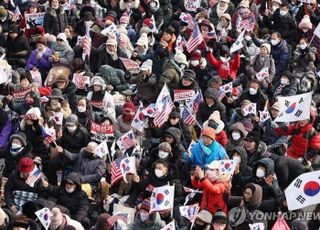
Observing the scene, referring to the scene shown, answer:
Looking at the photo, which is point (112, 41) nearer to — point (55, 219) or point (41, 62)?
point (41, 62)

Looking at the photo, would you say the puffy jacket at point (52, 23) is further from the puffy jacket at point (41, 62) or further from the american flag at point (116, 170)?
the american flag at point (116, 170)

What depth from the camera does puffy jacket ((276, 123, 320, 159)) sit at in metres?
16.0

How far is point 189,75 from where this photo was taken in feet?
57.9

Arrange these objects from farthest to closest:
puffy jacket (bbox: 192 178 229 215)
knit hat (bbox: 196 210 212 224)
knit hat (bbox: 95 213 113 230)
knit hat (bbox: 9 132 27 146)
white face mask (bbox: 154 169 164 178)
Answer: knit hat (bbox: 9 132 27 146) → white face mask (bbox: 154 169 164 178) → puffy jacket (bbox: 192 178 229 215) → knit hat (bbox: 95 213 113 230) → knit hat (bbox: 196 210 212 224)

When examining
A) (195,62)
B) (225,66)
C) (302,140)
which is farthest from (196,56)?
(302,140)

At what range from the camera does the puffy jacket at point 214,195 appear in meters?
14.1

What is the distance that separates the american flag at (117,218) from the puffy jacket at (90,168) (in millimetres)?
1266

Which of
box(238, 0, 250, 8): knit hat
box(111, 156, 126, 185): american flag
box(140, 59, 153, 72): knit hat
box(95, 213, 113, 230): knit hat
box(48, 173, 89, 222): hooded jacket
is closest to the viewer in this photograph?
box(95, 213, 113, 230): knit hat

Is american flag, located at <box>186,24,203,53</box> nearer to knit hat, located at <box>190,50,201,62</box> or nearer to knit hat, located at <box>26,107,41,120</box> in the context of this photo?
knit hat, located at <box>190,50,201,62</box>

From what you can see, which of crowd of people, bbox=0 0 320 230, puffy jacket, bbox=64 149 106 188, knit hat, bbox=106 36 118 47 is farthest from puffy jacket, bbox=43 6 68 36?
puffy jacket, bbox=64 149 106 188

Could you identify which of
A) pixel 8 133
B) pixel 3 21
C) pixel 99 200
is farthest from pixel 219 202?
pixel 3 21

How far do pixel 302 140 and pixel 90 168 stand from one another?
136 inches

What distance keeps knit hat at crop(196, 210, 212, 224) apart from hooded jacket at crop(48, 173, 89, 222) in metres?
1.80

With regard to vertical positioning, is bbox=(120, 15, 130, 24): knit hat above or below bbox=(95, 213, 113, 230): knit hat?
below
